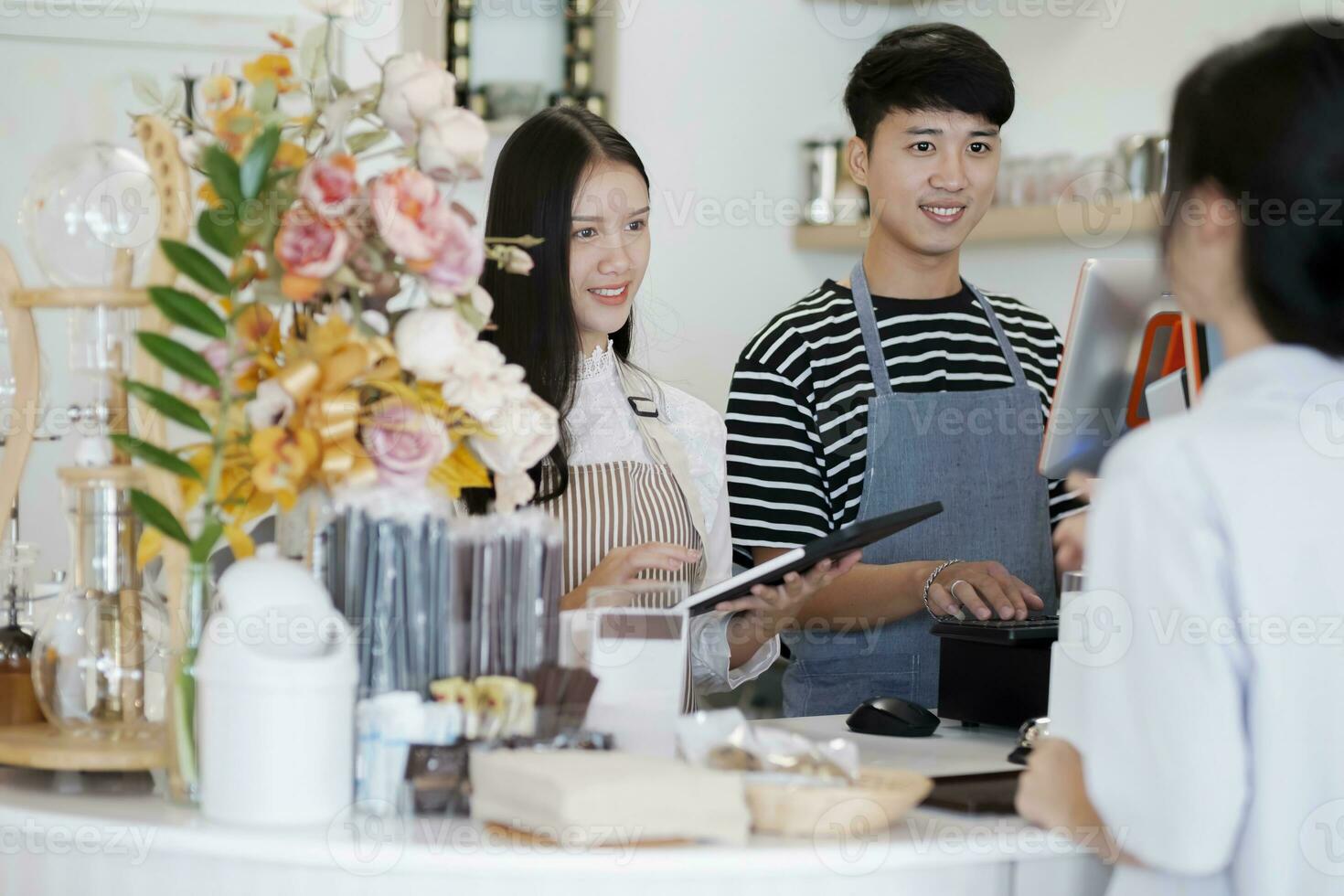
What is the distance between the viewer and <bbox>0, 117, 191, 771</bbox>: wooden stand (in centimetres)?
117

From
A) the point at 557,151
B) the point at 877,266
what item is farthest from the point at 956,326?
the point at 557,151

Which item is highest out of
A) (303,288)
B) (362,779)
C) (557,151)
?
(557,151)

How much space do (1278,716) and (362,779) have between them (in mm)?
647

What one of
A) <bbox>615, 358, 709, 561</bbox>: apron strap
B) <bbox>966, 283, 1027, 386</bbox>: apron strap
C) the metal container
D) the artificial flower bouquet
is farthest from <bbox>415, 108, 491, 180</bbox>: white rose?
the metal container

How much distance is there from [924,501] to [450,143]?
4.06 ft

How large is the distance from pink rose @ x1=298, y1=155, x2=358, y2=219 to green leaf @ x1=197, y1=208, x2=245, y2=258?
6cm

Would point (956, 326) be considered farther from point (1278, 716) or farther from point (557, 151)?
point (1278, 716)

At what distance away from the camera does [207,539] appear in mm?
1157

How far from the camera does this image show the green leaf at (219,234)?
3.81ft

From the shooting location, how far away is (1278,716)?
946mm

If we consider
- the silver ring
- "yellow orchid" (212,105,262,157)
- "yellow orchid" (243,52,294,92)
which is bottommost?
the silver ring

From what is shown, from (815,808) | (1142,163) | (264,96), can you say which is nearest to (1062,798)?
(815,808)

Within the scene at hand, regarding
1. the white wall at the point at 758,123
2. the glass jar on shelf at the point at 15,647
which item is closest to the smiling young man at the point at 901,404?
the glass jar on shelf at the point at 15,647

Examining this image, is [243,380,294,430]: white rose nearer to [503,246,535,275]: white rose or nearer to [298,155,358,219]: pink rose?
[298,155,358,219]: pink rose
